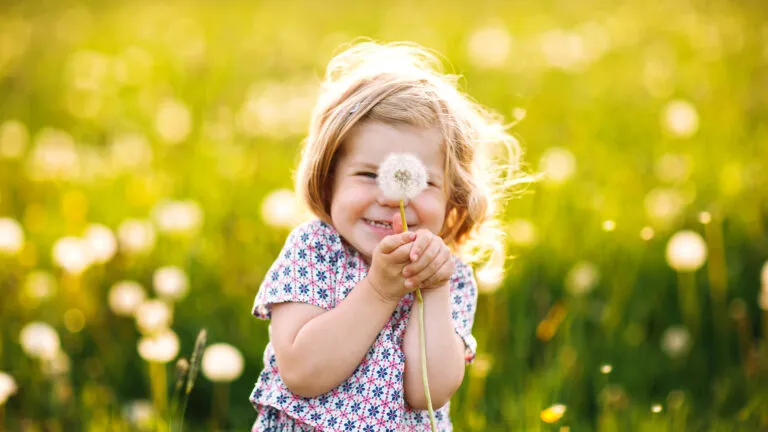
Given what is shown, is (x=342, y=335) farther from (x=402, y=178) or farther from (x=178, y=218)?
(x=178, y=218)

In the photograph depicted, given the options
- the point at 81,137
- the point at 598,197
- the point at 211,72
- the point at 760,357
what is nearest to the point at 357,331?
the point at 760,357

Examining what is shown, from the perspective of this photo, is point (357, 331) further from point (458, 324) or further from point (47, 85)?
point (47, 85)

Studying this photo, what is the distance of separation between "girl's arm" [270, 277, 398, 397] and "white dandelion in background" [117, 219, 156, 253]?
1.51 meters

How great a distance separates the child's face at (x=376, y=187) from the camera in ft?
5.58

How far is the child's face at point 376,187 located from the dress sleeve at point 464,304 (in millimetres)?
207

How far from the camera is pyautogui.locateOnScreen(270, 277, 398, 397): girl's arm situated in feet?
5.37

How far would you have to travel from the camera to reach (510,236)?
2957mm

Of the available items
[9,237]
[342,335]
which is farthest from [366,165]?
[9,237]

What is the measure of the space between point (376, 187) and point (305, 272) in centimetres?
23

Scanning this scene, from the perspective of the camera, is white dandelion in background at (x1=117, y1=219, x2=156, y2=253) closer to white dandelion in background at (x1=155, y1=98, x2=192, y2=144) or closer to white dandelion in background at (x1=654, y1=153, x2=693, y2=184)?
white dandelion in background at (x1=155, y1=98, x2=192, y2=144)

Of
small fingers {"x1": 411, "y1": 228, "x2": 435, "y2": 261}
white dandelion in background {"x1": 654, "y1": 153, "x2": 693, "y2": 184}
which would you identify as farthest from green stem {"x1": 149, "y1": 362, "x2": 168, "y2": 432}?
white dandelion in background {"x1": 654, "y1": 153, "x2": 693, "y2": 184}

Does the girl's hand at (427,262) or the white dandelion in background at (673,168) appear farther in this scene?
the white dandelion in background at (673,168)

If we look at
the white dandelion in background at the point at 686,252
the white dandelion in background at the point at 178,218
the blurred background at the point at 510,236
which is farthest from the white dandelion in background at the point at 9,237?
the white dandelion in background at the point at 686,252

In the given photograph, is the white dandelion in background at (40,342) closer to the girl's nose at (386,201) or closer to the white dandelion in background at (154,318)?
the white dandelion in background at (154,318)
